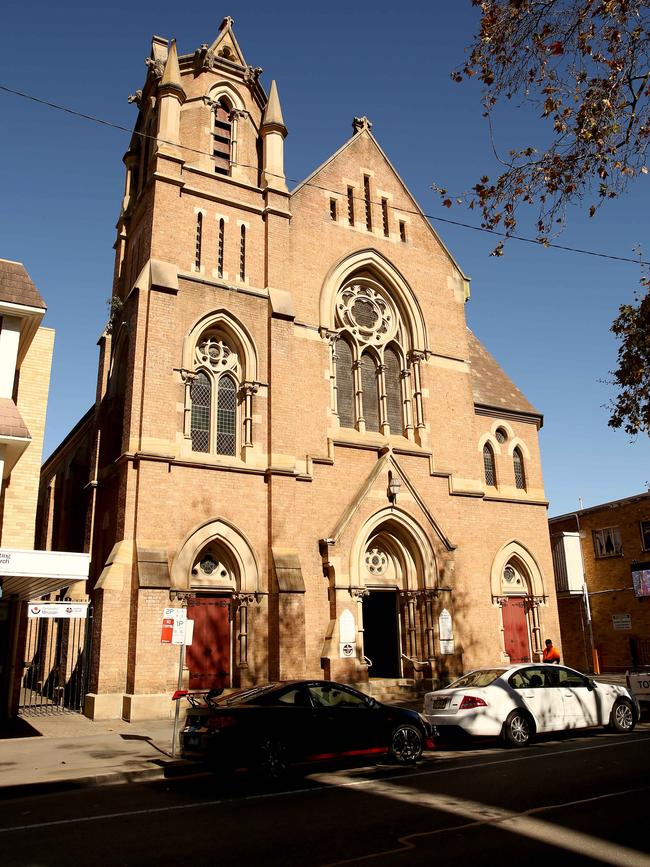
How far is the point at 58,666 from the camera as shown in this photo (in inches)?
864

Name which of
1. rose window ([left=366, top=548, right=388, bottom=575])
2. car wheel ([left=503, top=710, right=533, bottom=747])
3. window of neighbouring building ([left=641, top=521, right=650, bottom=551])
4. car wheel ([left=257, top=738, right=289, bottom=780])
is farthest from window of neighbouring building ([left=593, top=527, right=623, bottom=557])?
car wheel ([left=257, top=738, right=289, bottom=780])

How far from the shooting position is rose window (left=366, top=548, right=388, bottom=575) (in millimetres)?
21922

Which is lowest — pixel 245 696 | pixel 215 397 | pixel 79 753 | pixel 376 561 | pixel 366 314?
pixel 79 753

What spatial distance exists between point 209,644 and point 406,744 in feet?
27.1

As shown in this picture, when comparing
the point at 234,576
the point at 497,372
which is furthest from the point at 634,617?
the point at 234,576

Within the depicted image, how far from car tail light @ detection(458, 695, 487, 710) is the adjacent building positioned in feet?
63.3

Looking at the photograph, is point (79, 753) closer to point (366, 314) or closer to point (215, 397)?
point (215, 397)

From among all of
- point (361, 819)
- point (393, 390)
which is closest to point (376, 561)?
point (393, 390)

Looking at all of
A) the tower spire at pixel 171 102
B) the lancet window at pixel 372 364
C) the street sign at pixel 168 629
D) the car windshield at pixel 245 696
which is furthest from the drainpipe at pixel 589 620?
the tower spire at pixel 171 102

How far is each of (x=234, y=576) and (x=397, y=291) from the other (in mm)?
11570

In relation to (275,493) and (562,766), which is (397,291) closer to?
(275,493)

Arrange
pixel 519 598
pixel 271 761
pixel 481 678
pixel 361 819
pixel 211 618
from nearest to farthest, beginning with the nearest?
pixel 361 819
pixel 271 761
pixel 481 678
pixel 211 618
pixel 519 598

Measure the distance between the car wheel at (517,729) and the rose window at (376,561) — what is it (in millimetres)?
8826

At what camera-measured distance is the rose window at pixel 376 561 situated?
21.9 m
